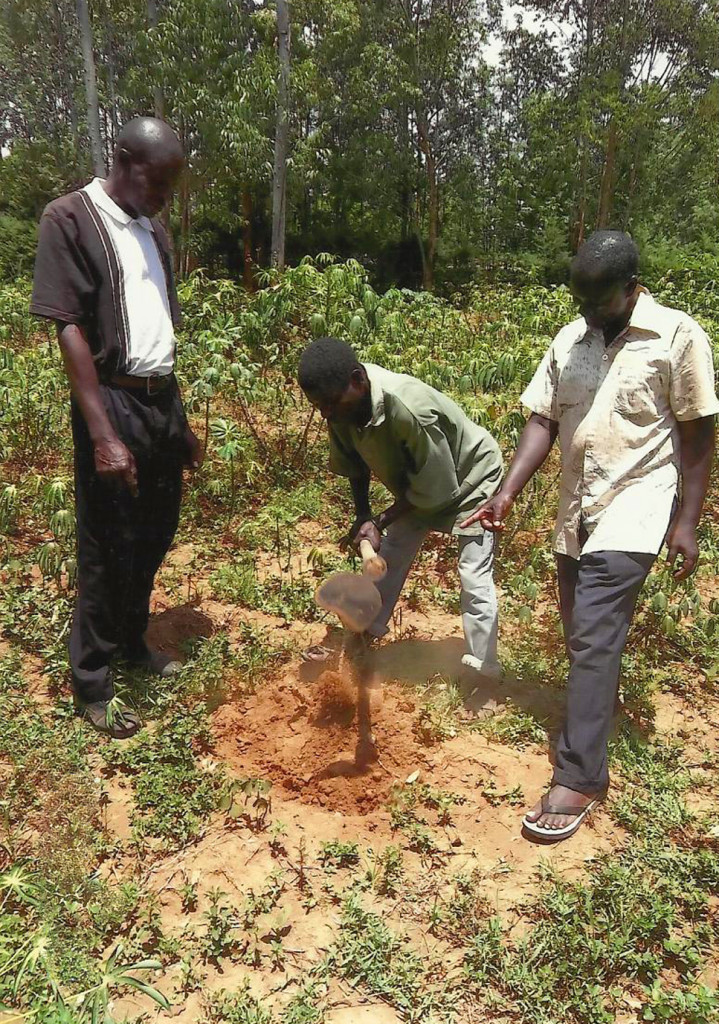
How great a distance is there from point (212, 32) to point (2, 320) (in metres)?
6.59

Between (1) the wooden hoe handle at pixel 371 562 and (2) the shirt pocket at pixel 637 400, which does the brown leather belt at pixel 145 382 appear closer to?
(1) the wooden hoe handle at pixel 371 562

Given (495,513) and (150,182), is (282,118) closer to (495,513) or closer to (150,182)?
(150,182)

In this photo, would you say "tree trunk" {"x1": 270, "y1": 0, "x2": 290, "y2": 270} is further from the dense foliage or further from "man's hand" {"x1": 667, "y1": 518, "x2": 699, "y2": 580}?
"man's hand" {"x1": 667, "y1": 518, "x2": 699, "y2": 580}

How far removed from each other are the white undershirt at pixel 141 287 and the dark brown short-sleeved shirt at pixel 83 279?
0.03 meters

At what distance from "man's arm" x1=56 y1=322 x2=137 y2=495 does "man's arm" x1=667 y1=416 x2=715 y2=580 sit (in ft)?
5.38

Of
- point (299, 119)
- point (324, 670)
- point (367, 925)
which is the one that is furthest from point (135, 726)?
point (299, 119)

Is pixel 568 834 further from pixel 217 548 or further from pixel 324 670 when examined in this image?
pixel 217 548

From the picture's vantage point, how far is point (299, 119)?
13195 mm

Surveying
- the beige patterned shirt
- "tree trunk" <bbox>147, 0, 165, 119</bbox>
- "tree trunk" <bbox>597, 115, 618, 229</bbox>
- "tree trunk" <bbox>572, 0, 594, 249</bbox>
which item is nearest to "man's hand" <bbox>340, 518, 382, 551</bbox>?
the beige patterned shirt

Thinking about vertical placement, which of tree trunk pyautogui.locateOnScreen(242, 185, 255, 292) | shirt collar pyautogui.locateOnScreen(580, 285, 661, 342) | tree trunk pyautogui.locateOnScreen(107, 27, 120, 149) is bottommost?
shirt collar pyautogui.locateOnScreen(580, 285, 661, 342)

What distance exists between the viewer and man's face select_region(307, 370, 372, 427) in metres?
2.26

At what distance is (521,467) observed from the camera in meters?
2.49

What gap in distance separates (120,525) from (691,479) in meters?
1.78

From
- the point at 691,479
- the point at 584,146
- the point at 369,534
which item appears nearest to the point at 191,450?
the point at 369,534
